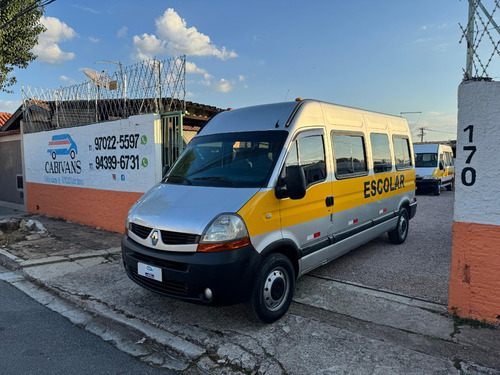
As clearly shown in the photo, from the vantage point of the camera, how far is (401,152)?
22.3 ft

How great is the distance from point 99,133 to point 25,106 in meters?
5.09

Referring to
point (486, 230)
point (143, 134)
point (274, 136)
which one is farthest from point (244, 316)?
point (143, 134)

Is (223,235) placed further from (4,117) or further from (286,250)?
(4,117)

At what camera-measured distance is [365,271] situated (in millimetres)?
5230

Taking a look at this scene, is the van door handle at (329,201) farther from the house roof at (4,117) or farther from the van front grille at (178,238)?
the house roof at (4,117)

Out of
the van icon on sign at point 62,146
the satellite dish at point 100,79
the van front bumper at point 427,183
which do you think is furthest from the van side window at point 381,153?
the van front bumper at point 427,183

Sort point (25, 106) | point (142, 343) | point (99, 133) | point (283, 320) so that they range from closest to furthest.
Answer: point (142, 343) < point (283, 320) < point (99, 133) < point (25, 106)

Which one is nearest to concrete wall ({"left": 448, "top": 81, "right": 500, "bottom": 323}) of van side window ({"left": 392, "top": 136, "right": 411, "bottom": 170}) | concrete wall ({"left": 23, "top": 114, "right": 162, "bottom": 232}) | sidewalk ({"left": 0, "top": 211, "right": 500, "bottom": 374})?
sidewalk ({"left": 0, "top": 211, "right": 500, "bottom": 374})

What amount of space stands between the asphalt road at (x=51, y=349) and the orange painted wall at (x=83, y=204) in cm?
377

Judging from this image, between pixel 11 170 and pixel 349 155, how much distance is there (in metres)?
13.2

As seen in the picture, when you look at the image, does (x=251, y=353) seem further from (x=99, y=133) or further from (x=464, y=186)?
(x=99, y=133)

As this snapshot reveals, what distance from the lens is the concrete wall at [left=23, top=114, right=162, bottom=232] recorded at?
7.34 meters

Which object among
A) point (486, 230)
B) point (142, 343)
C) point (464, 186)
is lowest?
point (142, 343)

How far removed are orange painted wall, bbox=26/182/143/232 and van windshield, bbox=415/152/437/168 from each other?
1367 centimetres
